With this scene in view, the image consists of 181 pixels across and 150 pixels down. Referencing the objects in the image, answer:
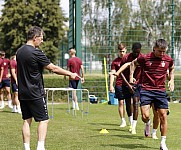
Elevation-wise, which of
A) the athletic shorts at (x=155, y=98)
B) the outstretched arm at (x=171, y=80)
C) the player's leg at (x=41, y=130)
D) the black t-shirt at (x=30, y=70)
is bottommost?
the player's leg at (x=41, y=130)

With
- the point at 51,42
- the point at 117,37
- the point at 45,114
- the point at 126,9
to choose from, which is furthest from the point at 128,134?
the point at 51,42

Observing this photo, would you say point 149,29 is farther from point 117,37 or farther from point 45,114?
point 45,114

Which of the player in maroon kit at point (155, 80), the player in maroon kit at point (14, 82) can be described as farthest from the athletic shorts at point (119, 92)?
the player in maroon kit at point (14, 82)

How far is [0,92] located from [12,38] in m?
44.6

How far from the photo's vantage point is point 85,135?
32.3ft

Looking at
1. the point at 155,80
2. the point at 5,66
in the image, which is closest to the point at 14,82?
the point at 5,66

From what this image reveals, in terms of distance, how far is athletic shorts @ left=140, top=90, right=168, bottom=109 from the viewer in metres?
8.38

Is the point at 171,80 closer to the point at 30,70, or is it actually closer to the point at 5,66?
the point at 30,70

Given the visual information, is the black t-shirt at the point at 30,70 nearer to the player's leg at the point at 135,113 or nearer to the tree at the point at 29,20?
the player's leg at the point at 135,113

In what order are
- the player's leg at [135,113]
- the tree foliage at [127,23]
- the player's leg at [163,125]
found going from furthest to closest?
1. the tree foliage at [127,23]
2. the player's leg at [135,113]
3. the player's leg at [163,125]

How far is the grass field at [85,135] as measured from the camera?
8445 millimetres

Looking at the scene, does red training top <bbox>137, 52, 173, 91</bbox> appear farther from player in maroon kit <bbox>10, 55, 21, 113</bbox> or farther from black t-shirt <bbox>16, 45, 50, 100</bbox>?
player in maroon kit <bbox>10, 55, 21, 113</bbox>

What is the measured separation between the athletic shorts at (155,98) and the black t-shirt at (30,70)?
221cm

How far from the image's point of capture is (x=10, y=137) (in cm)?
955
